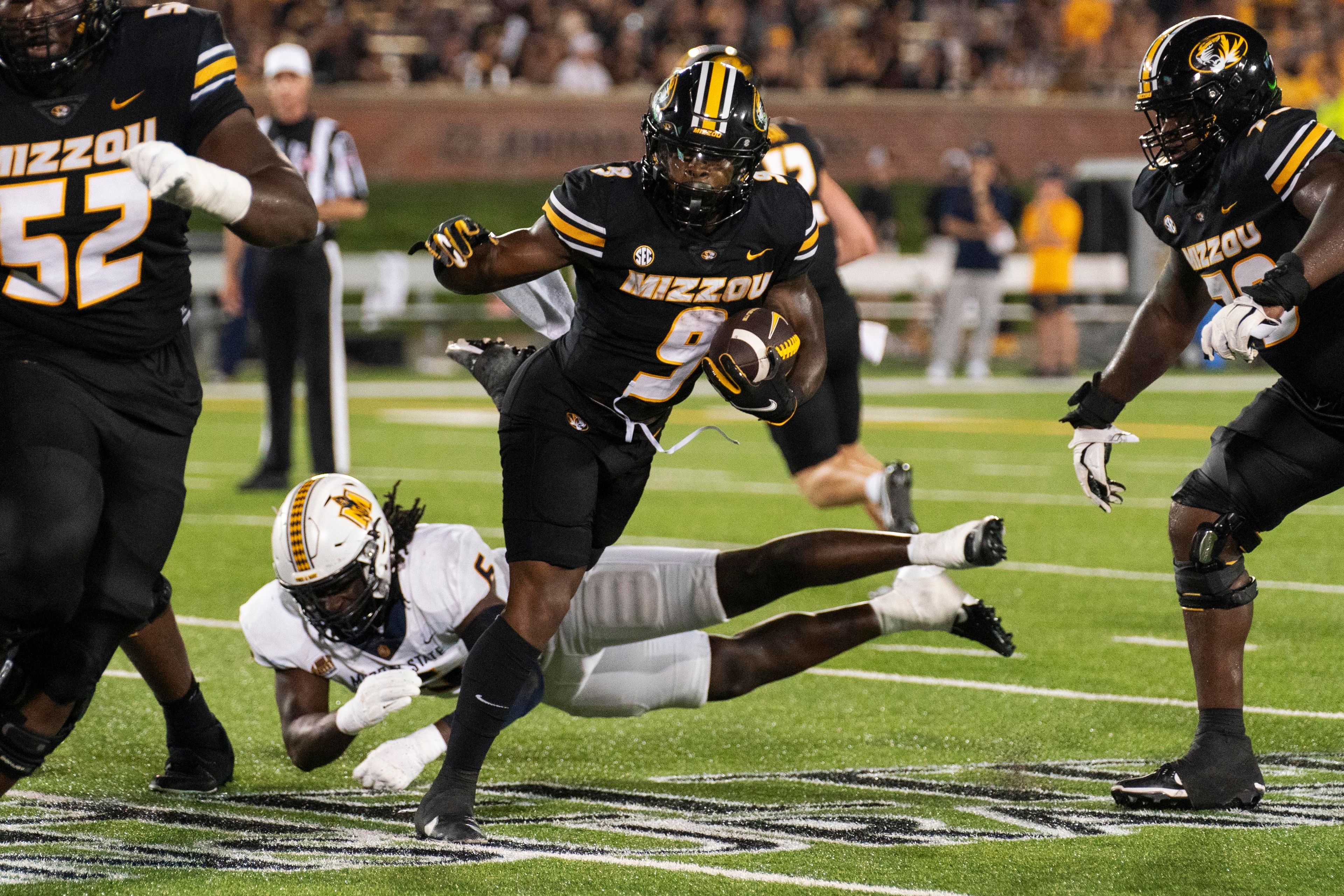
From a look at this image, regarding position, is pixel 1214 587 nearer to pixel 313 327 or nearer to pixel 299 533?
pixel 299 533

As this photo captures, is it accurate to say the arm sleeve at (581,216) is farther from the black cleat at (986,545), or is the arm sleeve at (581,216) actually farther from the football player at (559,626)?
the black cleat at (986,545)

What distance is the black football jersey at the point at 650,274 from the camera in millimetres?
3924

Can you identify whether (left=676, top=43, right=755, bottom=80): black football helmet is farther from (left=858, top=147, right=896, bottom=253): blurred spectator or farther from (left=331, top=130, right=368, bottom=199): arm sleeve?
(left=858, top=147, right=896, bottom=253): blurred spectator

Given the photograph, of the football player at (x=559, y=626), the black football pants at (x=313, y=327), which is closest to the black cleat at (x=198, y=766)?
the football player at (x=559, y=626)

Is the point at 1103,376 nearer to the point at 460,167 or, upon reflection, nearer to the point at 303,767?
the point at 303,767

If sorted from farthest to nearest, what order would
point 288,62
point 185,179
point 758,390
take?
1. point 288,62
2. point 758,390
3. point 185,179

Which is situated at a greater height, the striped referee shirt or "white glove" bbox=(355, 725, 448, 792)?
"white glove" bbox=(355, 725, 448, 792)

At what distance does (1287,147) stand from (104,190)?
253 centimetres

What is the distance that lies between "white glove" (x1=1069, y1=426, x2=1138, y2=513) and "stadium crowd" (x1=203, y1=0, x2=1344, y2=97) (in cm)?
1731

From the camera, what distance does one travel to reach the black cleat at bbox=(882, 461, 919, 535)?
564 cm

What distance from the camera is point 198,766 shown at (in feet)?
13.9

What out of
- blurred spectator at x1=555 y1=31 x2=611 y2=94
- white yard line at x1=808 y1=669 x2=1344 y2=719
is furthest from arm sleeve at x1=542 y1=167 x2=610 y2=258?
blurred spectator at x1=555 y1=31 x2=611 y2=94

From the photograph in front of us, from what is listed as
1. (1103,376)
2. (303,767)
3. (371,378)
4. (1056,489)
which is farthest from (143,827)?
(371,378)

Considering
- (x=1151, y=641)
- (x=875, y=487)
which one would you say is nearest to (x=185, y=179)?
(x=875, y=487)
